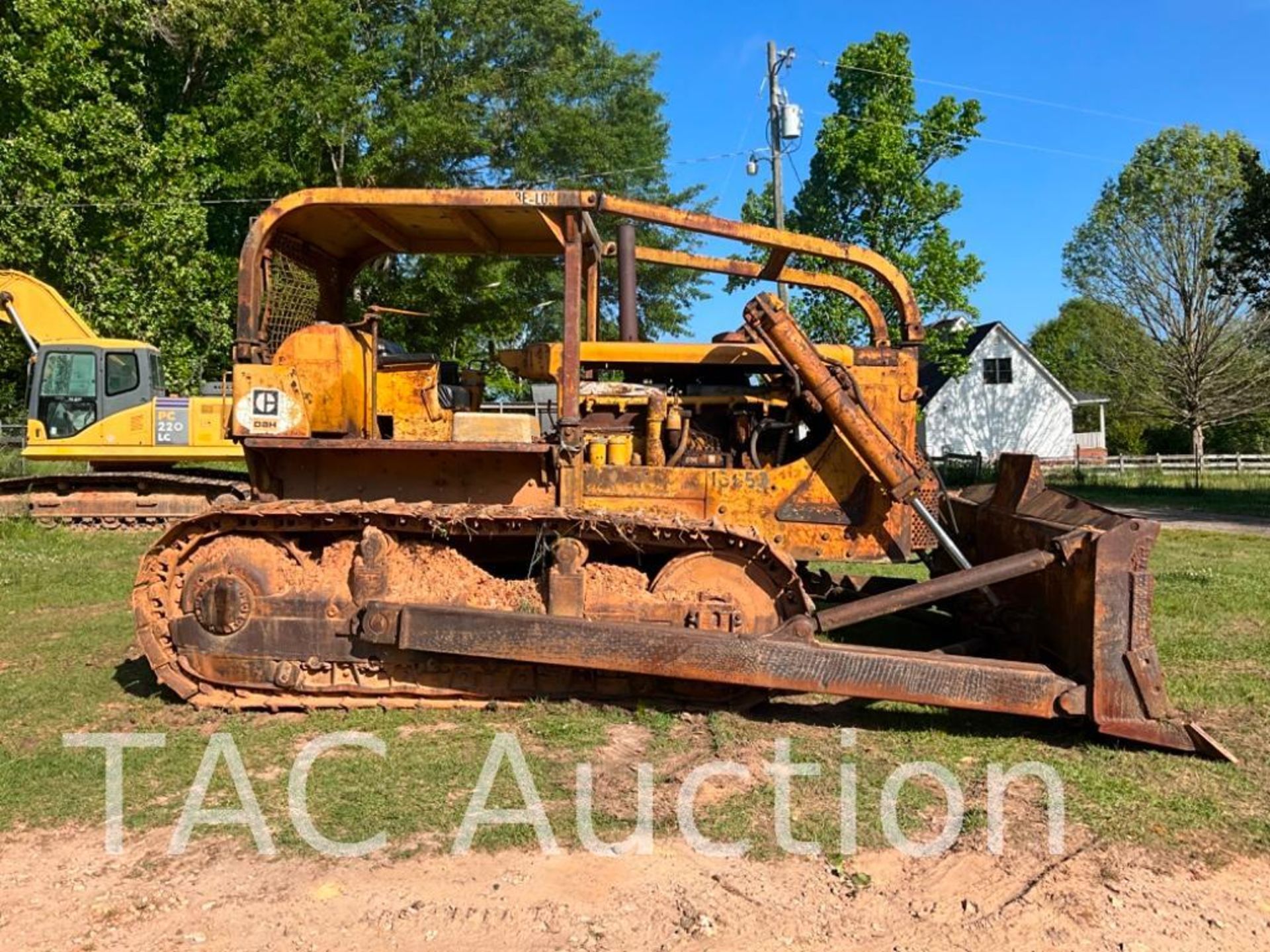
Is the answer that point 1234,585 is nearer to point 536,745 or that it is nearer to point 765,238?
point 765,238

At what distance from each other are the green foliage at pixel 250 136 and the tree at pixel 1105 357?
16.9 m

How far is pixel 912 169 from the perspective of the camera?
28141 millimetres

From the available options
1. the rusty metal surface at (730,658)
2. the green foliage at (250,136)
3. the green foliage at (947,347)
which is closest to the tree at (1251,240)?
the green foliage at (947,347)

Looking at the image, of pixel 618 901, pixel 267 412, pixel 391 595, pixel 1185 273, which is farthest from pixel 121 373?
pixel 1185 273

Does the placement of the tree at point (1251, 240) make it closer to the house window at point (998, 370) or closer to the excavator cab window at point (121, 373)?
the house window at point (998, 370)

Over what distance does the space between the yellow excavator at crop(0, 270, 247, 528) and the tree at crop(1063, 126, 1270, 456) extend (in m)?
28.5

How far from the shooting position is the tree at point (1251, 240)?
2122 centimetres

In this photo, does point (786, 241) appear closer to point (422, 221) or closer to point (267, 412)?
point (422, 221)

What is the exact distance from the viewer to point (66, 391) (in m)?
16.6

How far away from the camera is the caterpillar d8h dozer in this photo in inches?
185

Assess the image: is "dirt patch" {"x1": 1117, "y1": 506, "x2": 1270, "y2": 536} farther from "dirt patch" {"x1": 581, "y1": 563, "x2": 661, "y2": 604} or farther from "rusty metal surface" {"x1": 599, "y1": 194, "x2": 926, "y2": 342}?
"dirt patch" {"x1": 581, "y1": 563, "x2": 661, "y2": 604}

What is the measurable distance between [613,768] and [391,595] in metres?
1.57

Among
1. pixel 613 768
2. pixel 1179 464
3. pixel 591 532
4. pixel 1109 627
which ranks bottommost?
pixel 613 768

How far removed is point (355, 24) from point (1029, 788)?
89.6 ft
